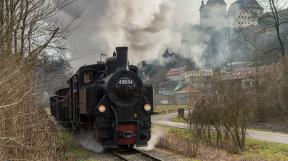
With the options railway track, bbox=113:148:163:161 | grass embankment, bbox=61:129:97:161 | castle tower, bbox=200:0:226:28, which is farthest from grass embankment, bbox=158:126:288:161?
castle tower, bbox=200:0:226:28

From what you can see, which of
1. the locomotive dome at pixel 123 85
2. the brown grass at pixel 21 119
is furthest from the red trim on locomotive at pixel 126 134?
the brown grass at pixel 21 119

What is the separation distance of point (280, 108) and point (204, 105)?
1492cm

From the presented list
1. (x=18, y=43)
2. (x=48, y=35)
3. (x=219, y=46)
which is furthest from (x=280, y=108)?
(x=219, y=46)

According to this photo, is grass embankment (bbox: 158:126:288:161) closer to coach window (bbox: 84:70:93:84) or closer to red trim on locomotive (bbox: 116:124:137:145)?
red trim on locomotive (bbox: 116:124:137:145)

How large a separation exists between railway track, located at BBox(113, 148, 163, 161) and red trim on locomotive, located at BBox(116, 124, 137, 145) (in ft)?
1.35

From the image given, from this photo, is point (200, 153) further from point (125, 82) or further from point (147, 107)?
point (125, 82)

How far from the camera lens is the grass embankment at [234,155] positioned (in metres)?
13.7

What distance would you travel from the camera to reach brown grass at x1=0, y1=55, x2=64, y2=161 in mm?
8399

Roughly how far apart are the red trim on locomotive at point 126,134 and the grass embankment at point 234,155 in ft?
5.22

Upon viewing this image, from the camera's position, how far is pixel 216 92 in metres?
16.7

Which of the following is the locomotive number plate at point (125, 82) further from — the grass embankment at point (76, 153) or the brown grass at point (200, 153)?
the brown grass at point (200, 153)

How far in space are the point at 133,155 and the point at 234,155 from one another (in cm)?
344

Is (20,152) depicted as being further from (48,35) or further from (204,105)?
(204,105)

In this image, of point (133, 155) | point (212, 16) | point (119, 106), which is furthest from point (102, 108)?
point (212, 16)
